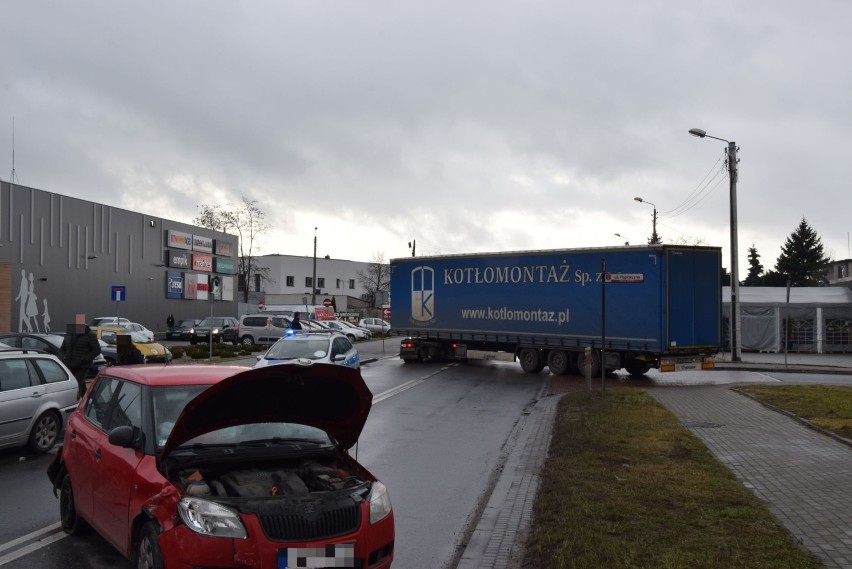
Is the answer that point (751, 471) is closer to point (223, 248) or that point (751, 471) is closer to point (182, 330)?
point (182, 330)

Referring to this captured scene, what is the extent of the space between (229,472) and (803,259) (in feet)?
279

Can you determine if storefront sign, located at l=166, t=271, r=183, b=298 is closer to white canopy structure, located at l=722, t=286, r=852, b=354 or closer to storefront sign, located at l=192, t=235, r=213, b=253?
storefront sign, located at l=192, t=235, r=213, b=253

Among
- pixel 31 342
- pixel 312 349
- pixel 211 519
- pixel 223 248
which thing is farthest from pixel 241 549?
pixel 223 248

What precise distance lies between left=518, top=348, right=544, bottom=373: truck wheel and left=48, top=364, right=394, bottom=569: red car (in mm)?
18729

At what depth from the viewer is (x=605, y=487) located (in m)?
7.59

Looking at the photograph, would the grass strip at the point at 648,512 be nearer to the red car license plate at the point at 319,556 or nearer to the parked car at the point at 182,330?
the red car license plate at the point at 319,556

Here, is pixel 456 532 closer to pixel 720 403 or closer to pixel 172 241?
pixel 720 403

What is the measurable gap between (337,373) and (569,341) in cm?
1832

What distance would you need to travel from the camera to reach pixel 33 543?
20.0 feet

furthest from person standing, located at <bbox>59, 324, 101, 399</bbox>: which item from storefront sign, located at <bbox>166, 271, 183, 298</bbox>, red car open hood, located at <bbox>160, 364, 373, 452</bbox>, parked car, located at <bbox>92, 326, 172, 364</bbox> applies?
storefront sign, located at <bbox>166, 271, 183, 298</bbox>

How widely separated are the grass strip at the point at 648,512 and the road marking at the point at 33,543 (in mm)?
3874

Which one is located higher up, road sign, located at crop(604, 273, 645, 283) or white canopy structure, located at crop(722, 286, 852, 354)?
road sign, located at crop(604, 273, 645, 283)

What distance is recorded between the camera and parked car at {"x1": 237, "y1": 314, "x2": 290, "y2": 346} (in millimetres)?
40344

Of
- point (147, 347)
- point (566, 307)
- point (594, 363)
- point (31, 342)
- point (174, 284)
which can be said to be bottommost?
point (594, 363)
